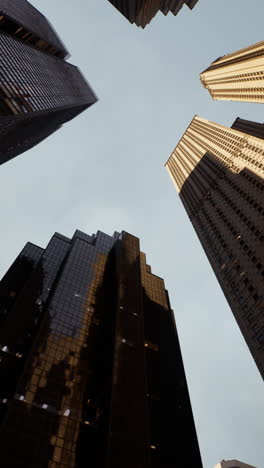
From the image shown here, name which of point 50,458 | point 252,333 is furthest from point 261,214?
point 50,458

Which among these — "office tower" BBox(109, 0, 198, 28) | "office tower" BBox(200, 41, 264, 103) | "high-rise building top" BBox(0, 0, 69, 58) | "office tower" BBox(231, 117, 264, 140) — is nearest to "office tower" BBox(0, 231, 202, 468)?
"office tower" BBox(109, 0, 198, 28)

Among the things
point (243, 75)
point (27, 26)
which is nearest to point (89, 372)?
point (27, 26)

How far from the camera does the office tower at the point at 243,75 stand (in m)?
135

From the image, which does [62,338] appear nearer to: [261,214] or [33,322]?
[33,322]

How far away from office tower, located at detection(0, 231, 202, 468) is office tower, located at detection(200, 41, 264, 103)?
306 feet

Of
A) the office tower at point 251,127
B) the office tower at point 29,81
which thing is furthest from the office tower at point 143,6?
the office tower at point 251,127

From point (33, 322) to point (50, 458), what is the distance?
37.5 meters

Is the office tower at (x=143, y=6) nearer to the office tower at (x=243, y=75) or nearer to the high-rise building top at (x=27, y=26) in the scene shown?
the office tower at (x=243, y=75)

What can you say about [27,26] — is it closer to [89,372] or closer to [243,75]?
[243,75]

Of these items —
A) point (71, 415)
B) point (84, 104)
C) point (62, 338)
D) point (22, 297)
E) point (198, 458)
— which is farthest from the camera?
point (84, 104)

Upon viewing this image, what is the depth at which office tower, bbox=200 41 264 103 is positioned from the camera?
135m

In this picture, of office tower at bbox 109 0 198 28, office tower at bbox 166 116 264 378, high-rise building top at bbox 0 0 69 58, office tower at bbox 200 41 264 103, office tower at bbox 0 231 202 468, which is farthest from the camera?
office tower at bbox 200 41 264 103

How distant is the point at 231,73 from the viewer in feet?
547

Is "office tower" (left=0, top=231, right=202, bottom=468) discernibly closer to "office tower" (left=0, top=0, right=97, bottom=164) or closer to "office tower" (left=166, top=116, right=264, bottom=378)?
"office tower" (left=166, top=116, right=264, bottom=378)
